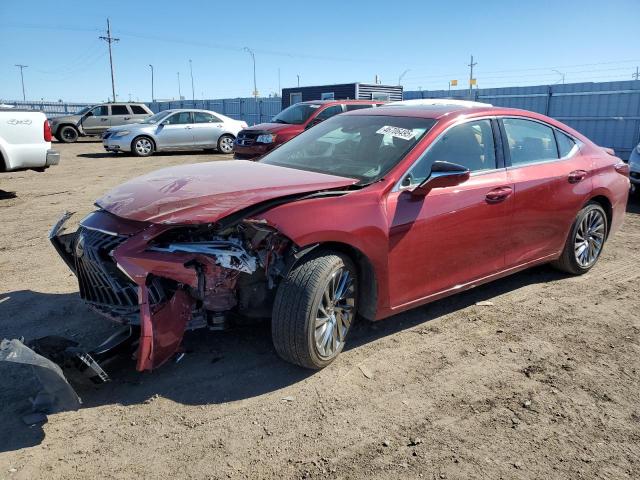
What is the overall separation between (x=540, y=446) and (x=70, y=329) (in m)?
3.36

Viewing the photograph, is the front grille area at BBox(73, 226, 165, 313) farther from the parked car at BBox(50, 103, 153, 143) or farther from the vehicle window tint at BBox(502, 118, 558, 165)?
the parked car at BBox(50, 103, 153, 143)

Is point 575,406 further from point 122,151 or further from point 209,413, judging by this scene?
point 122,151

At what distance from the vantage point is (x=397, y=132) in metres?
4.14

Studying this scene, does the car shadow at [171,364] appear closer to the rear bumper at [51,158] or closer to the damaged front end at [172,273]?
the damaged front end at [172,273]

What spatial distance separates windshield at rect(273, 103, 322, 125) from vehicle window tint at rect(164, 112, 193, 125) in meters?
5.80

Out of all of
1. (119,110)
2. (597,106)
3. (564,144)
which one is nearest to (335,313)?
(564,144)

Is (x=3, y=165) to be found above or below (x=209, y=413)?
above

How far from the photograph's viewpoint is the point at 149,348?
2965mm

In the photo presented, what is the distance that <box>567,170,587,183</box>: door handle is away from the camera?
491 cm

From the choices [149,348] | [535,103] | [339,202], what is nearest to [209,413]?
[149,348]

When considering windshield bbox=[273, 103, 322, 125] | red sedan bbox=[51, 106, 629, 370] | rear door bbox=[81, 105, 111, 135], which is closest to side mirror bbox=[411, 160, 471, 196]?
red sedan bbox=[51, 106, 629, 370]

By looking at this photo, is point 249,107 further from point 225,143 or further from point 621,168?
point 621,168

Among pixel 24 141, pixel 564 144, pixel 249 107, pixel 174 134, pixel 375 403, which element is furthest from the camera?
pixel 249 107

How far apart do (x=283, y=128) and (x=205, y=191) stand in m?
9.23
